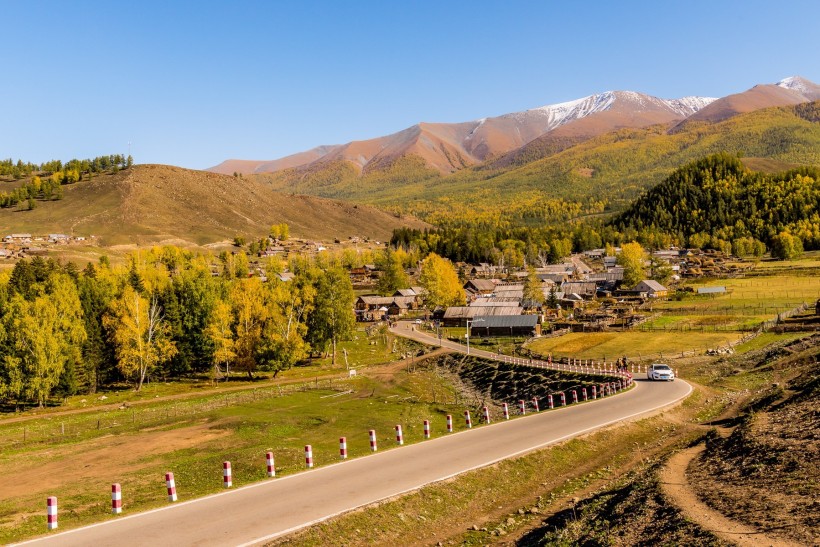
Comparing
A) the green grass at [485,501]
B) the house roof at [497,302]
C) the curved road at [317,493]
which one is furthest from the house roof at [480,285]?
the green grass at [485,501]

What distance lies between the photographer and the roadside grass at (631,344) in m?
74.3

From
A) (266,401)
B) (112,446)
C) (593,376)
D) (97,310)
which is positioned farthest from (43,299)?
(593,376)

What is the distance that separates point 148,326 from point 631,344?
63.5 meters

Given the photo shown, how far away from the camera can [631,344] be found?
82375mm

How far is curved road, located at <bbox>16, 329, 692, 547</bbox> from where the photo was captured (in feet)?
51.0

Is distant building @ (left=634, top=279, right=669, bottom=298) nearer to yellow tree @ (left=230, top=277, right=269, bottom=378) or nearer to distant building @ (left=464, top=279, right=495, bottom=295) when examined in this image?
distant building @ (left=464, top=279, right=495, bottom=295)

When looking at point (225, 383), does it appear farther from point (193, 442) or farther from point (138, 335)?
point (193, 442)

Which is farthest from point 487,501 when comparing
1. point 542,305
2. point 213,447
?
point 542,305

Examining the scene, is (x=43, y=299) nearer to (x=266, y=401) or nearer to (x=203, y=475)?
(x=266, y=401)

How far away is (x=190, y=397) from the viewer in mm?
65500

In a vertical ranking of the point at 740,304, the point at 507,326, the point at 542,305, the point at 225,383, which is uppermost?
the point at 542,305

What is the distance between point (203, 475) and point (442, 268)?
118 m

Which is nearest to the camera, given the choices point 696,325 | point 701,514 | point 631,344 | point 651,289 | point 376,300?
point 701,514

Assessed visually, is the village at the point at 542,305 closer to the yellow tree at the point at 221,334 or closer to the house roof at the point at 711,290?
the house roof at the point at 711,290
